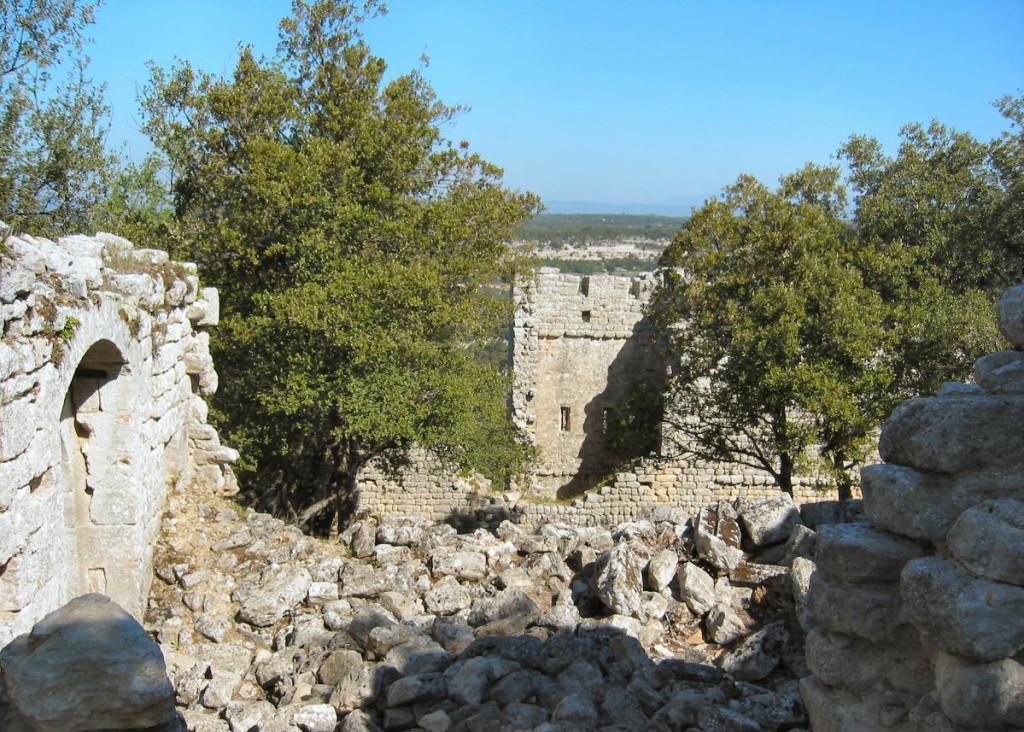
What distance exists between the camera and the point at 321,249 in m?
11.8

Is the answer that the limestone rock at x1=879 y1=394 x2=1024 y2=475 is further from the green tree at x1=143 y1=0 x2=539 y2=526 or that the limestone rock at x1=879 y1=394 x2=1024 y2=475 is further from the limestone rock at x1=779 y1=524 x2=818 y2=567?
the green tree at x1=143 y1=0 x2=539 y2=526

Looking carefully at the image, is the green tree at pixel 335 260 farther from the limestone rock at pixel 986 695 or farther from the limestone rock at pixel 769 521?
the limestone rock at pixel 986 695

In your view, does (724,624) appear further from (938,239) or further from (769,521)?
(938,239)

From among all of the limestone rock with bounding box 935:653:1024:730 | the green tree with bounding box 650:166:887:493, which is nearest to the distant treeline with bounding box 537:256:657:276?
the green tree with bounding box 650:166:887:493

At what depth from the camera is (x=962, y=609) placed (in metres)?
3.35

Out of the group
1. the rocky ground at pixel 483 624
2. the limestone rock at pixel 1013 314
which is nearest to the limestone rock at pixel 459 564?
the rocky ground at pixel 483 624

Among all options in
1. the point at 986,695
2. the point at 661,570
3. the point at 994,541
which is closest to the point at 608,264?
the point at 661,570

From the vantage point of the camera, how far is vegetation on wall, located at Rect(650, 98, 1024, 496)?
12.9 meters

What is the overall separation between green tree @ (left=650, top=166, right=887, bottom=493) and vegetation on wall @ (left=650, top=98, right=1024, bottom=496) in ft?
0.07

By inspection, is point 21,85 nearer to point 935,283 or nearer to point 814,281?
point 814,281

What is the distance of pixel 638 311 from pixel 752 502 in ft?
38.7

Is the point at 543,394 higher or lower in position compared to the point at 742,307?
lower

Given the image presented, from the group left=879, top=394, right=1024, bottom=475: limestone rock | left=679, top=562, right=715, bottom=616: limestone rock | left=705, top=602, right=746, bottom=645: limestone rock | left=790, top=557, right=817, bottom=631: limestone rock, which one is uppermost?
left=879, top=394, right=1024, bottom=475: limestone rock

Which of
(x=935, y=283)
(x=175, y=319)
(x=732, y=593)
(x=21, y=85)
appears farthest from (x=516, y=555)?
(x=935, y=283)
